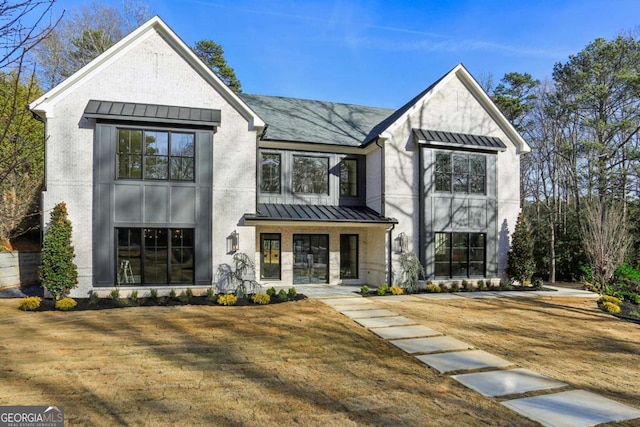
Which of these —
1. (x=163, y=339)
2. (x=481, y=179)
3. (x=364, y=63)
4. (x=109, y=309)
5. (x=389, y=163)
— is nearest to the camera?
(x=163, y=339)

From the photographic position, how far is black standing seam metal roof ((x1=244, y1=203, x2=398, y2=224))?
1371cm

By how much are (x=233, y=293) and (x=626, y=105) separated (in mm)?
24991

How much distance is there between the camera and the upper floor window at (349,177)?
16.5 metres

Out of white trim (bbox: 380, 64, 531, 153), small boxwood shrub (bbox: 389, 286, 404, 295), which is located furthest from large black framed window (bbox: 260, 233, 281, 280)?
white trim (bbox: 380, 64, 531, 153)

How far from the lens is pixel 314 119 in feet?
58.5

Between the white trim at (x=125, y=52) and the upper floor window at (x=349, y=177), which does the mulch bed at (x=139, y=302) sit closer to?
the white trim at (x=125, y=52)

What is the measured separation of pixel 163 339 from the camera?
25.2 ft

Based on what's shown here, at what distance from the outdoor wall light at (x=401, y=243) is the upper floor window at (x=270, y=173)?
17.7ft

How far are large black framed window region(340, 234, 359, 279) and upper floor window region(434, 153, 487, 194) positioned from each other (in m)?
4.33

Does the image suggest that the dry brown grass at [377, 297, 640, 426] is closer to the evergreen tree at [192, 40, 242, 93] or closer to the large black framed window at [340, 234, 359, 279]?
the large black framed window at [340, 234, 359, 279]

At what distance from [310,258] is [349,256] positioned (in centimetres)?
182

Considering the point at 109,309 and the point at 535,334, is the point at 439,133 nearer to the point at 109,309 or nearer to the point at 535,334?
the point at 535,334

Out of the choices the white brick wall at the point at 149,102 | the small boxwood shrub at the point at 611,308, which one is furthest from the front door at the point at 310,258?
the small boxwood shrub at the point at 611,308

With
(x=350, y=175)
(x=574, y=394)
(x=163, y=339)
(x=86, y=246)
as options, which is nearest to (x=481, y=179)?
(x=350, y=175)
